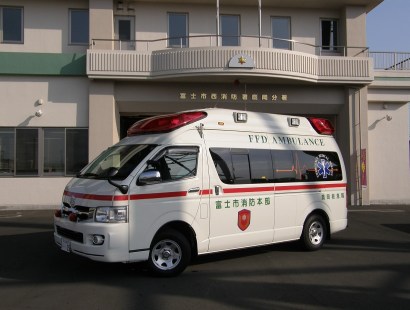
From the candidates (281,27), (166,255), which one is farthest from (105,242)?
(281,27)

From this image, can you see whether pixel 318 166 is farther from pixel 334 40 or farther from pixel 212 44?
pixel 334 40

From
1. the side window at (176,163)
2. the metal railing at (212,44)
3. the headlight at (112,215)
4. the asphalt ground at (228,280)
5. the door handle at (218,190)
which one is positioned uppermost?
the metal railing at (212,44)

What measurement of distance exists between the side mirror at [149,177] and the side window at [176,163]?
18 cm

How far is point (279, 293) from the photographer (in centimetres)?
614

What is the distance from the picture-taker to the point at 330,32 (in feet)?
62.6

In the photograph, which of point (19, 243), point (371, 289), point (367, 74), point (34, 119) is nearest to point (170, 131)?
point (371, 289)

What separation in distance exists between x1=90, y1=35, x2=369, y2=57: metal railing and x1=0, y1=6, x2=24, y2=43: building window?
10.3 ft

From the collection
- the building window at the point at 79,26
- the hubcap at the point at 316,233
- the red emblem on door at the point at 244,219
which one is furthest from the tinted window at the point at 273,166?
the building window at the point at 79,26

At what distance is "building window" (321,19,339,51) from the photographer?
19.0 metres

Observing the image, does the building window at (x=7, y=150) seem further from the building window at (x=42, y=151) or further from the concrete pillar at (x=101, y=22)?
the concrete pillar at (x=101, y=22)

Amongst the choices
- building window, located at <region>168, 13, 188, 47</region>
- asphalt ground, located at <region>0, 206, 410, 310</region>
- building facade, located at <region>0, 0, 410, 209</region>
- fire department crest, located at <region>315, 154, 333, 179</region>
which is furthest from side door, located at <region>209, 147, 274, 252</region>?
building window, located at <region>168, 13, 188, 47</region>

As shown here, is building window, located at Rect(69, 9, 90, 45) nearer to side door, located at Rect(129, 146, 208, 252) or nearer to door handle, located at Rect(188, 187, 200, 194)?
side door, located at Rect(129, 146, 208, 252)

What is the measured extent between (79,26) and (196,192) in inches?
513

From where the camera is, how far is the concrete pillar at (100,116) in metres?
16.8
